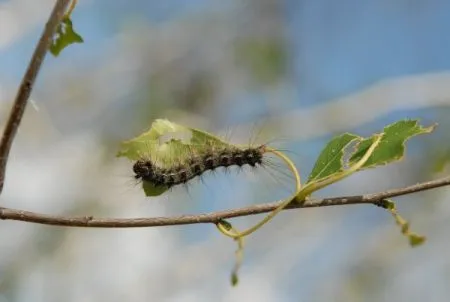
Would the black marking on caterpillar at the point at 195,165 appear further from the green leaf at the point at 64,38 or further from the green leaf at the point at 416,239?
the green leaf at the point at 416,239

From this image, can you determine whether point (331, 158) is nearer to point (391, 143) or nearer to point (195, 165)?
point (391, 143)

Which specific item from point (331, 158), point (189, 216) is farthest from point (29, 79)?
point (331, 158)

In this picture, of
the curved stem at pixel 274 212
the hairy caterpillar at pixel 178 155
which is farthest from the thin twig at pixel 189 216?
the hairy caterpillar at pixel 178 155

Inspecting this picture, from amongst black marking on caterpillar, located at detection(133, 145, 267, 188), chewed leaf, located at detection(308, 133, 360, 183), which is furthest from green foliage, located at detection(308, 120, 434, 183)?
black marking on caterpillar, located at detection(133, 145, 267, 188)

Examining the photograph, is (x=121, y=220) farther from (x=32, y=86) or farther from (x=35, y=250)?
(x=35, y=250)

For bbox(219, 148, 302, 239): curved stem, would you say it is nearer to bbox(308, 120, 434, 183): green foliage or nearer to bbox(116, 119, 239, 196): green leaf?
bbox(308, 120, 434, 183): green foliage

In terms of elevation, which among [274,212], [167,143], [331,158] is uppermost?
[167,143]

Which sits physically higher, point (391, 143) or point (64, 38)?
point (64, 38)
